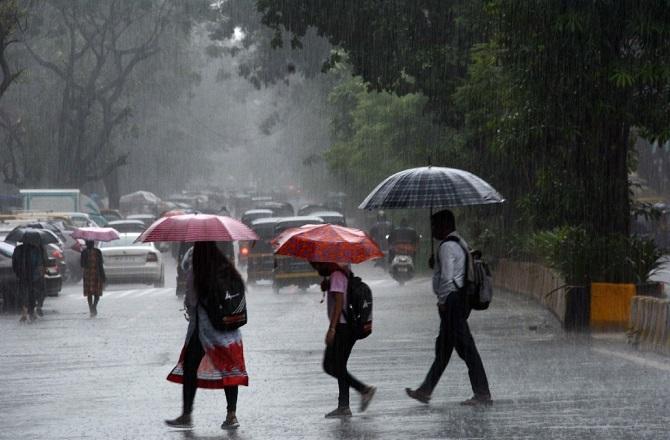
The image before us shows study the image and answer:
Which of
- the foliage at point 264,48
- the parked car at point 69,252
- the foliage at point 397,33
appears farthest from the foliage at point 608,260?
the foliage at point 264,48

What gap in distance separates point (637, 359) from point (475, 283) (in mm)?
4962

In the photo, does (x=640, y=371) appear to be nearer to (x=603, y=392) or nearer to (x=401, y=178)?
(x=603, y=392)

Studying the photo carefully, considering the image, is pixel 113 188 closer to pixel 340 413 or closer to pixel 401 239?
pixel 401 239

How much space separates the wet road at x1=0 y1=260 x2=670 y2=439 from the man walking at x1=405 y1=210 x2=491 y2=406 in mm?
335

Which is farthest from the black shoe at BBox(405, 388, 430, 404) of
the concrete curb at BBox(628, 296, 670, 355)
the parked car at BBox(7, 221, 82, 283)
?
the parked car at BBox(7, 221, 82, 283)

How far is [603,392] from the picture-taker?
506 inches

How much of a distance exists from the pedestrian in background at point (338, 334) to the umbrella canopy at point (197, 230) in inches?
27.4

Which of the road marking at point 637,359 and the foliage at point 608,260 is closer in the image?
the road marking at point 637,359

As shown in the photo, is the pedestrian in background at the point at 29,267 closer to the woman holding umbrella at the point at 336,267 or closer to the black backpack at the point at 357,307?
the woman holding umbrella at the point at 336,267

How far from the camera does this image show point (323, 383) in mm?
14453

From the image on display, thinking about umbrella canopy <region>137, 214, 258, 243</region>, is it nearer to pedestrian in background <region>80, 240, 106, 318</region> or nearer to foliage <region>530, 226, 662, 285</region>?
foliage <region>530, 226, 662, 285</region>

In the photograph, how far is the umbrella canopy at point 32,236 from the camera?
25875mm

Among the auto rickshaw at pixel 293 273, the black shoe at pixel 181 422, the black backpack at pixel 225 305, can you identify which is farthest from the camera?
the auto rickshaw at pixel 293 273

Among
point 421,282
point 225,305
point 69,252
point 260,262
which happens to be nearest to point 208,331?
point 225,305
